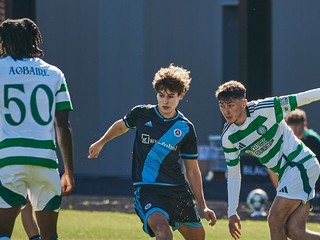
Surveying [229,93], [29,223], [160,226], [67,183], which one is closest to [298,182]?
[229,93]

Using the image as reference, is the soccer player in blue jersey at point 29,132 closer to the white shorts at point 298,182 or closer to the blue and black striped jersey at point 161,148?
the blue and black striped jersey at point 161,148

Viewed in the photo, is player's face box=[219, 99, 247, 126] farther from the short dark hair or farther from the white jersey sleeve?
the white jersey sleeve

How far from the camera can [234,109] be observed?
885cm

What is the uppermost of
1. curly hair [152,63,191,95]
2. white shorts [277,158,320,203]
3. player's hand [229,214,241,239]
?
curly hair [152,63,191,95]

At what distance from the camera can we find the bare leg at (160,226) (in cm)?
836

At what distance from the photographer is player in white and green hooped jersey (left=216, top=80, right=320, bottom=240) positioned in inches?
348

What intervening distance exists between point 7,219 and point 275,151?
2701mm

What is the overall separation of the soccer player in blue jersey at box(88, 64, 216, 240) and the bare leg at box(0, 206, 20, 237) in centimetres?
165

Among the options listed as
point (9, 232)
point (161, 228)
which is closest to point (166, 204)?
point (161, 228)

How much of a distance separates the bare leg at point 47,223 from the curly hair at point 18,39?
109 cm

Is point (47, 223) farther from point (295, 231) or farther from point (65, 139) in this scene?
point (295, 231)

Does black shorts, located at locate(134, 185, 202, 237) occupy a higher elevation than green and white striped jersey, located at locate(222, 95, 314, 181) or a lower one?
lower

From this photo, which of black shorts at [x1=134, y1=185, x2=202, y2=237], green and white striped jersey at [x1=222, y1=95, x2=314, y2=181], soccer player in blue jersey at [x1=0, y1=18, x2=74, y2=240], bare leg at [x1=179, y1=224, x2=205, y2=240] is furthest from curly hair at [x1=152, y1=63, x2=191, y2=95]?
soccer player in blue jersey at [x1=0, y1=18, x2=74, y2=240]

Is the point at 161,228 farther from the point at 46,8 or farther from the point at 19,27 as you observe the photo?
the point at 46,8
